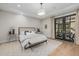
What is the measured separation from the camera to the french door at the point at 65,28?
19.4ft

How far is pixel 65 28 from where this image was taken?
257 inches

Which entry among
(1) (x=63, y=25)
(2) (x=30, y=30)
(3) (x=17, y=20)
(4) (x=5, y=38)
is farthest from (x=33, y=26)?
(1) (x=63, y=25)

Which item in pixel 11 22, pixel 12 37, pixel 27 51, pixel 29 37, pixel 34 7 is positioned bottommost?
pixel 27 51

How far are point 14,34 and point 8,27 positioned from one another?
2.47 feet

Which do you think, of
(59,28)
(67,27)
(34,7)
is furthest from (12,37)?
(67,27)

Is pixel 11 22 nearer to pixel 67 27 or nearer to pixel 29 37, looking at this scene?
pixel 29 37

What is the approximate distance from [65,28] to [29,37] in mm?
3703

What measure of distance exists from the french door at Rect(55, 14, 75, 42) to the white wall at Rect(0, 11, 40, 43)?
114 inches

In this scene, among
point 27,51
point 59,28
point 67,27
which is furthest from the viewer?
point 59,28

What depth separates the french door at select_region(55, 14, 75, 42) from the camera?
5928mm

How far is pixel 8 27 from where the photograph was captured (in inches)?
215

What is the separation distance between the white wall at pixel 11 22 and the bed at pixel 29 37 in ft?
1.16

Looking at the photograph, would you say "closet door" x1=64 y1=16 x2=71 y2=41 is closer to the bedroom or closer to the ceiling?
the bedroom

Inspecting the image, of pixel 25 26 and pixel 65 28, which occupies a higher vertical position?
pixel 25 26
